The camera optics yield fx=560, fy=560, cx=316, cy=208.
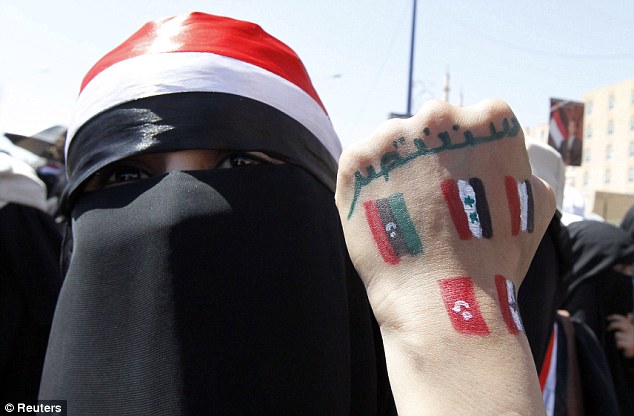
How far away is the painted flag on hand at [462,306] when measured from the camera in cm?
65

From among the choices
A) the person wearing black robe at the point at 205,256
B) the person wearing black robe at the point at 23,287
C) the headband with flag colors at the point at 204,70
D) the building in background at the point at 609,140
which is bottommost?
the building in background at the point at 609,140

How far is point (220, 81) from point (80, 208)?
0.44 metres

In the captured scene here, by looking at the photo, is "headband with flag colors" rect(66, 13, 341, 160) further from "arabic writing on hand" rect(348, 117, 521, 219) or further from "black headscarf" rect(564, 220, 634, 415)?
"black headscarf" rect(564, 220, 634, 415)

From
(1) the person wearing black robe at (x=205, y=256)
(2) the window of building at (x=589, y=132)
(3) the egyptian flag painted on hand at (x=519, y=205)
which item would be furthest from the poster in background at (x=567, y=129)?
(2) the window of building at (x=589, y=132)

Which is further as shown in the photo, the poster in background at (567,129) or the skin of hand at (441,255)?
the poster in background at (567,129)

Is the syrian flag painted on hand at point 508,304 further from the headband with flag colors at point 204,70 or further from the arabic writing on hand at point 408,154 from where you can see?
the headband with flag colors at point 204,70

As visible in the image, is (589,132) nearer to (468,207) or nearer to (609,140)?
(609,140)

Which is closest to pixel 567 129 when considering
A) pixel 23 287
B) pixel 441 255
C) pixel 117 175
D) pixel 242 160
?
pixel 23 287

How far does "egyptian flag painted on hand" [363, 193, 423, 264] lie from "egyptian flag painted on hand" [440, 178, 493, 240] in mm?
54

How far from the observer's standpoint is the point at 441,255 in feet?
2.23

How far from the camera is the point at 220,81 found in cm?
127

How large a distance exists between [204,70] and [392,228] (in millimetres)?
756

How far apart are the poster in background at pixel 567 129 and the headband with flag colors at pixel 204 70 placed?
320 inches

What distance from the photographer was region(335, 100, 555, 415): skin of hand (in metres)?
0.62
